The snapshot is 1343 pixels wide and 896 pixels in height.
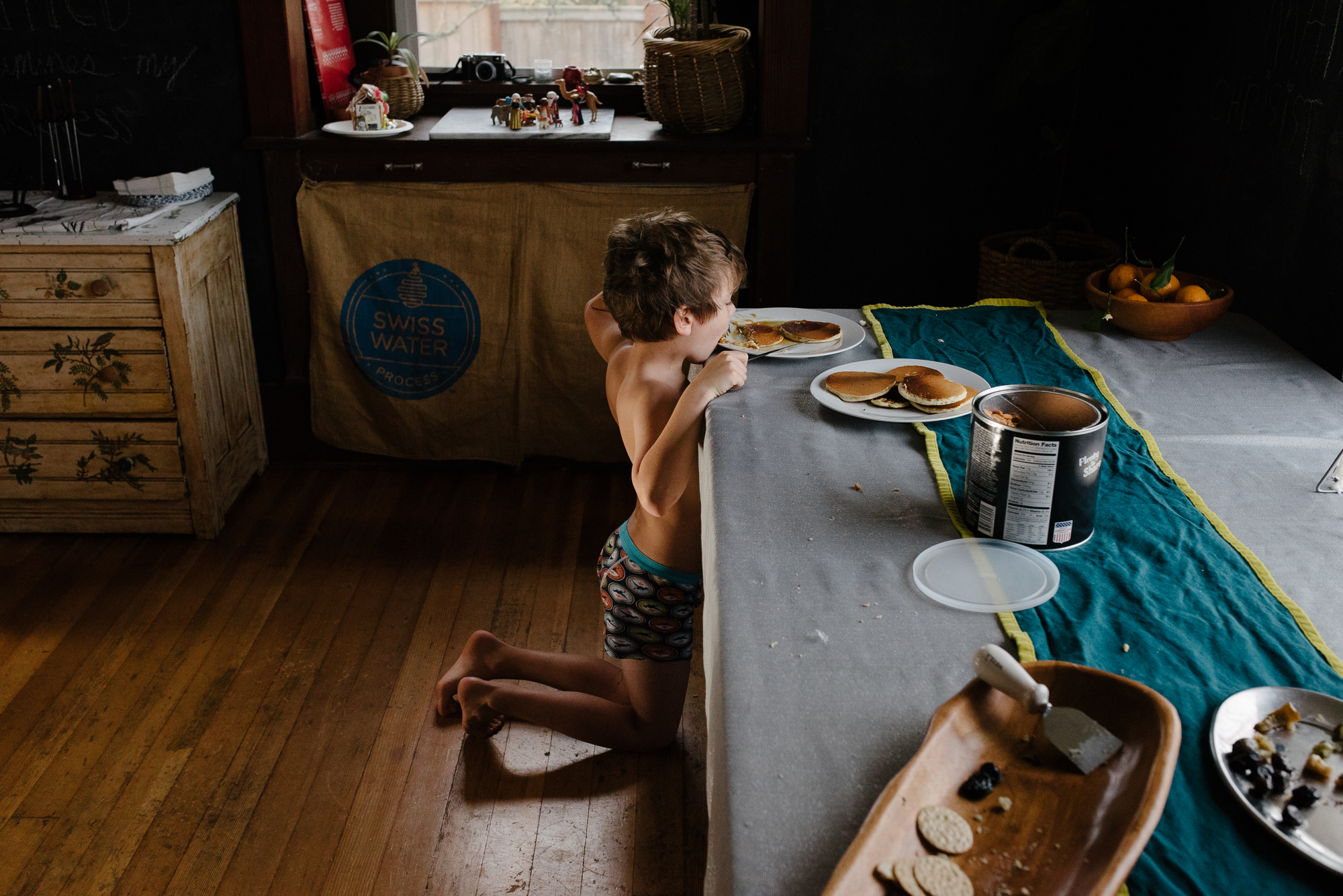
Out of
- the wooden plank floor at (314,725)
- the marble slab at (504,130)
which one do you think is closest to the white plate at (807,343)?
the wooden plank floor at (314,725)

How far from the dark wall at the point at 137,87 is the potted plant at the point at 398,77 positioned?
0.37 meters

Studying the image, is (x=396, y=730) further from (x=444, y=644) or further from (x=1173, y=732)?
(x=1173, y=732)

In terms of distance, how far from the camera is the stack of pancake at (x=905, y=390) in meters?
1.45

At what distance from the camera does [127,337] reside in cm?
255

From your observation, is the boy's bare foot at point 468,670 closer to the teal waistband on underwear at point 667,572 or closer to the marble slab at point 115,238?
the teal waistband on underwear at point 667,572

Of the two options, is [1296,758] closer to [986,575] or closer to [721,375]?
[986,575]

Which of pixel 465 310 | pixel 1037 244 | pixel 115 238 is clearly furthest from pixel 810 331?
pixel 115 238

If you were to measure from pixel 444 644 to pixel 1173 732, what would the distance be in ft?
5.73

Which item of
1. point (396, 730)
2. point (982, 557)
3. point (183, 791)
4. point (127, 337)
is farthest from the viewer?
point (127, 337)

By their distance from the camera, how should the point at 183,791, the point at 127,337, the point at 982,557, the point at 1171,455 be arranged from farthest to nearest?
the point at 127,337 < the point at 183,791 < the point at 1171,455 < the point at 982,557

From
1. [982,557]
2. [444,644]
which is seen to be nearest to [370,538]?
[444,644]

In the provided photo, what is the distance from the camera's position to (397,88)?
9.64 ft

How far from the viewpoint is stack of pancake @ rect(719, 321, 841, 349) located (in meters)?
1.71

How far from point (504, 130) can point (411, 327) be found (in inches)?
23.7
